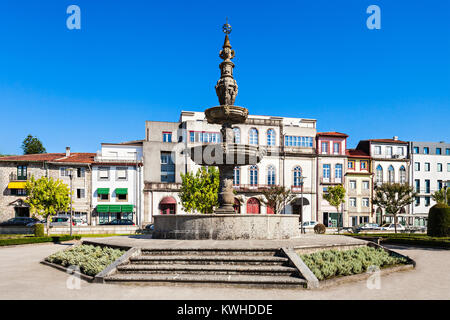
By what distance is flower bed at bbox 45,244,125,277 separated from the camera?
34.3ft

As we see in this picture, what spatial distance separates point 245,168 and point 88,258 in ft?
121

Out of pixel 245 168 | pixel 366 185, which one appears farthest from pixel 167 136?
pixel 366 185

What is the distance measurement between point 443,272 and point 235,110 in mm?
10326

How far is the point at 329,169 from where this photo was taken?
1945 inches

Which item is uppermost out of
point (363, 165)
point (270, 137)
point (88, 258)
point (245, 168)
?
point (270, 137)

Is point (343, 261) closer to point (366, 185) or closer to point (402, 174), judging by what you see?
point (366, 185)

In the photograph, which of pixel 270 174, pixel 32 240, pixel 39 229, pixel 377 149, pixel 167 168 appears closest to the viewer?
pixel 32 240

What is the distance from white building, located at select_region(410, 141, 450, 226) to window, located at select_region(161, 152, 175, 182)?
127ft

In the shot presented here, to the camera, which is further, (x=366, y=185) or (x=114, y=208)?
(x=366, y=185)

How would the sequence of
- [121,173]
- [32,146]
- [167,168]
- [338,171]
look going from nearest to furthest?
1. [121,173]
2. [167,168]
3. [338,171]
4. [32,146]

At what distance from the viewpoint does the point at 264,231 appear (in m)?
13.6

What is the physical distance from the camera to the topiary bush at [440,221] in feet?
78.0
